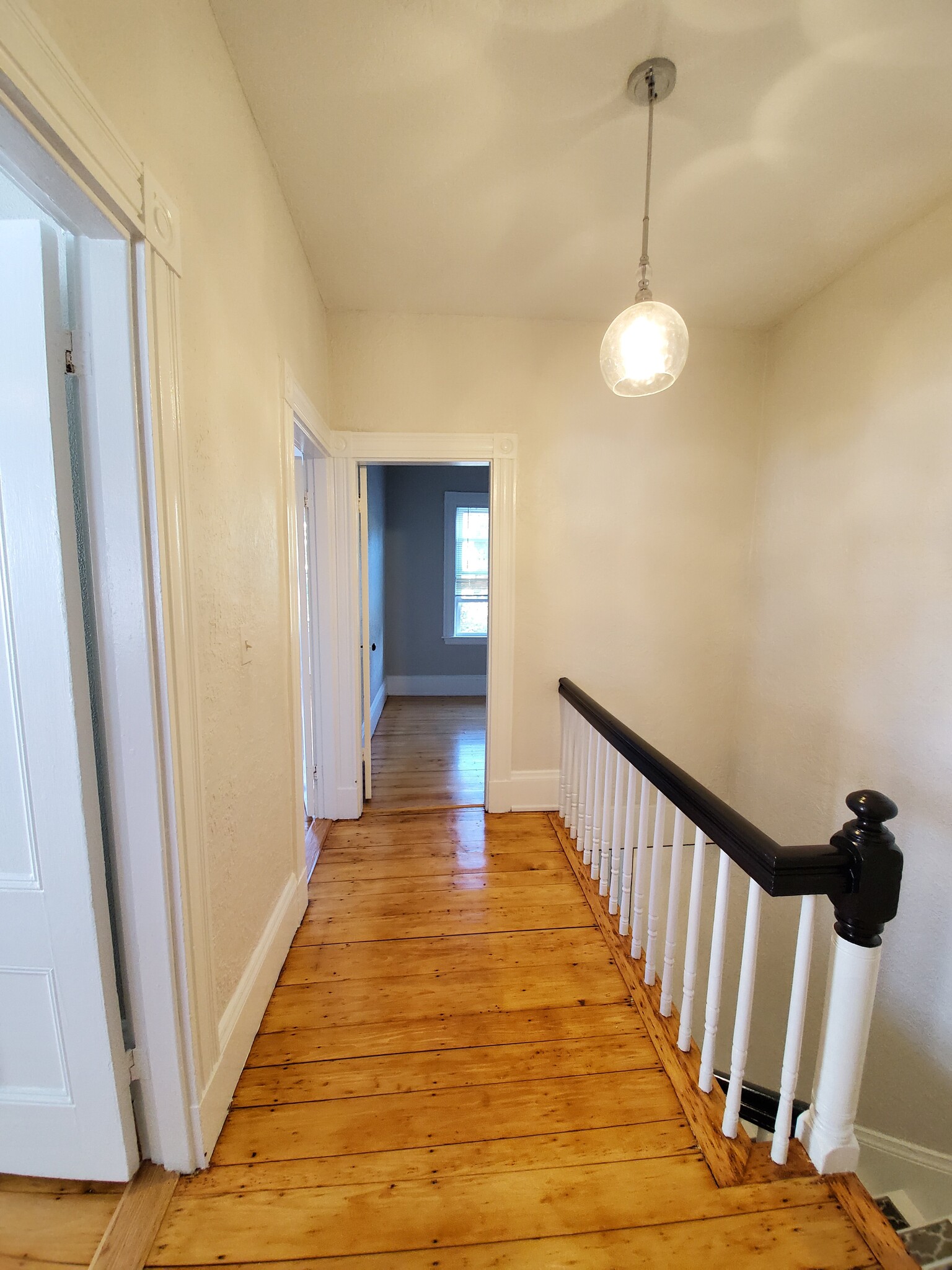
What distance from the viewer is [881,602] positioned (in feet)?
6.16

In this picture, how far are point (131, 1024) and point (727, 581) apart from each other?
2.92 meters

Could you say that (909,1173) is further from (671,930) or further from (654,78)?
(654,78)

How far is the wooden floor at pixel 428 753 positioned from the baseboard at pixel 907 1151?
207cm

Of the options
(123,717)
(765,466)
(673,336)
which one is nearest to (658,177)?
(673,336)

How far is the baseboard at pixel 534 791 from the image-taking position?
270 centimetres

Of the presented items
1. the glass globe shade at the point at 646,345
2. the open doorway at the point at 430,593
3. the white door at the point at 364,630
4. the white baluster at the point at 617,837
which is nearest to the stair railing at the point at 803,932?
the white baluster at the point at 617,837

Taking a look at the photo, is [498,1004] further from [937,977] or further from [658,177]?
[658,177]

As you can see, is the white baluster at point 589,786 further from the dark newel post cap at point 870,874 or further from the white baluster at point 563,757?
the dark newel post cap at point 870,874

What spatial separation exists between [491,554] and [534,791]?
1.38 meters

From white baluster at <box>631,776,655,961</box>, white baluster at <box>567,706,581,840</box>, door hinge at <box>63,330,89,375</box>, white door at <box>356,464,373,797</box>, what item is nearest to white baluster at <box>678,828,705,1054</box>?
white baluster at <box>631,776,655,961</box>

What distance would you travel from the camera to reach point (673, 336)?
1.28 m

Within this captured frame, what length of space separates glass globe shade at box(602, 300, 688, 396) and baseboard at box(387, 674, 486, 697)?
4399 mm

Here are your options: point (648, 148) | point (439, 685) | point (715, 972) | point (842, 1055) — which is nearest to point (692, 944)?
point (715, 972)

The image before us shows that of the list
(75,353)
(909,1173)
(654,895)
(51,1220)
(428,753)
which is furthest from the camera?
(428,753)
